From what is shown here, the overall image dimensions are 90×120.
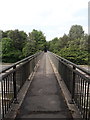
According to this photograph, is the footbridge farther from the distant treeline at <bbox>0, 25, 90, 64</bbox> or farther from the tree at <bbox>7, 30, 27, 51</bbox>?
the tree at <bbox>7, 30, 27, 51</bbox>

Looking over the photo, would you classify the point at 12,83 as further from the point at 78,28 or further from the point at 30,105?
the point at 78,28

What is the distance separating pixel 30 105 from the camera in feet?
11.5

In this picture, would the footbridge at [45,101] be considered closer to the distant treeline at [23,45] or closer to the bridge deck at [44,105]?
the bridge deck at [44,105]

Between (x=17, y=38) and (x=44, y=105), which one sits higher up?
(x=17, y=38)

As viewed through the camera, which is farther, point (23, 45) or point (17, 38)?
point (23, 45)

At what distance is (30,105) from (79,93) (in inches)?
42.3

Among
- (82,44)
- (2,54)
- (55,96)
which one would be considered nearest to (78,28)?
(82,44)

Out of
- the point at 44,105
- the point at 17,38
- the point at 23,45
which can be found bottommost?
the point at 44,105

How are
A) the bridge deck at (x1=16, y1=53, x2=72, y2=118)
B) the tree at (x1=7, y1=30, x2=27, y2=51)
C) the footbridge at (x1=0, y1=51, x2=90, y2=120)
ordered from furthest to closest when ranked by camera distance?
the tree at (x1=7, y1=30, x2=27, y2=51) < the bridge deck at (x1=16, y1=53, x2=72, y2=118) < the footbridge at (x1=0, y1=51, x2=90, y2=120)

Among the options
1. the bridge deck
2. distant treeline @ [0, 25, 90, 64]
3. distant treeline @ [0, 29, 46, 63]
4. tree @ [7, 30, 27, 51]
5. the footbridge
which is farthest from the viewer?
tree @ [7, 30, 27, 51]

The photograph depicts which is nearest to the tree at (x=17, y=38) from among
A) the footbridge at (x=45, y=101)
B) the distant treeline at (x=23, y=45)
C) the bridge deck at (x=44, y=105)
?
the distant treeline at (x=23, y=45)

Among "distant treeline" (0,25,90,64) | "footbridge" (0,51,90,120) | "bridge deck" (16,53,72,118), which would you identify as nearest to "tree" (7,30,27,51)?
"distant treeline" (0,25,90,64)

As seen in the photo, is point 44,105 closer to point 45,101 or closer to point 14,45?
point 45,101

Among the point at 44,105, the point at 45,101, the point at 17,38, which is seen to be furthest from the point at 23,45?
the point at 44,105
